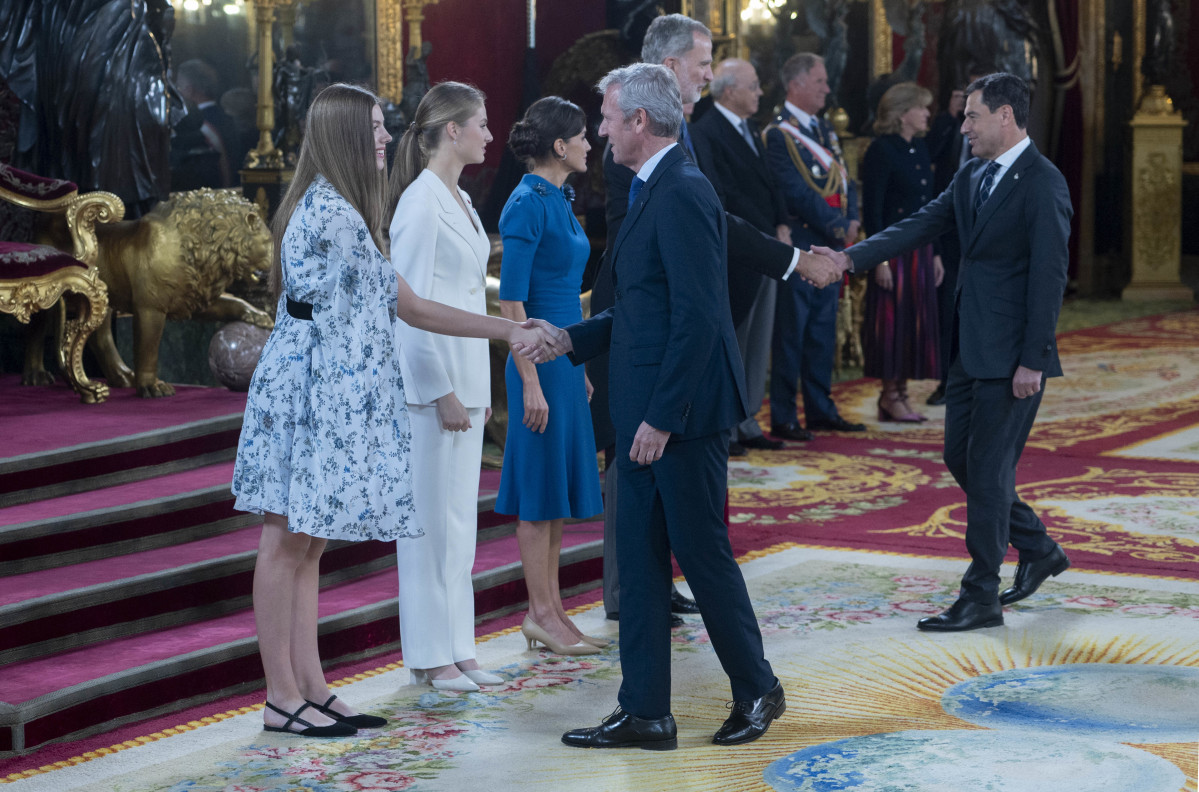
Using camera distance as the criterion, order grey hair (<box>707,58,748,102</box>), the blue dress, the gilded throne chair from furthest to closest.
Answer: grey hair (<box>707,58,748,102</box>)
the gilded throne chair
the blue dress

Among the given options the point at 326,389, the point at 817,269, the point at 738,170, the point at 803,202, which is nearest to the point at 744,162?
the point at 738,170

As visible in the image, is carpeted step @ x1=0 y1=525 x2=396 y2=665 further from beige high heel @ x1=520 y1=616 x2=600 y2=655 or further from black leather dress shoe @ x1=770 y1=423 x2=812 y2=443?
black leather dress shoe @ x1=770 y1=423 x2=812 y2=443

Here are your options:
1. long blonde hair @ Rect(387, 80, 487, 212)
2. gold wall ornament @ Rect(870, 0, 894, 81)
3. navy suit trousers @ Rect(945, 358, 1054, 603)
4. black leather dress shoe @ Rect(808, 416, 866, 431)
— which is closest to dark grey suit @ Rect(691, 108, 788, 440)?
black leather dress shoe @ Rect(808, 416, 866, 431)

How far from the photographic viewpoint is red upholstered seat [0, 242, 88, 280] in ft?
18.7

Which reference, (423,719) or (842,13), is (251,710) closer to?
(423,719)

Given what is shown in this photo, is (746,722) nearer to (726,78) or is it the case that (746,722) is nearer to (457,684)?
(457,684)

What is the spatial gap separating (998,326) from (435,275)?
1.62m

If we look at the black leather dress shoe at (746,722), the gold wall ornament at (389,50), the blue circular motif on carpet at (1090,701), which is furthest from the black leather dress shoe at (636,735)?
the gold wall ornament at (389,50)

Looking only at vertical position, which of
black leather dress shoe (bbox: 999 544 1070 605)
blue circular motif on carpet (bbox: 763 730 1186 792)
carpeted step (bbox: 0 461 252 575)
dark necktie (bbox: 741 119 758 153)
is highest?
dark necktie (bbox: 741 119 758 153)

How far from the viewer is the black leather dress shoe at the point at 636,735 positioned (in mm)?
3488

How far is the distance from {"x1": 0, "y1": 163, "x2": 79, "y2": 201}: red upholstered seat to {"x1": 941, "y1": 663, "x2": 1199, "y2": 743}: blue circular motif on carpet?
13.3 ft

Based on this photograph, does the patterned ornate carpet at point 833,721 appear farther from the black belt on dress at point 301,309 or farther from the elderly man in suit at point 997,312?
the black belt on dress at point 301,309

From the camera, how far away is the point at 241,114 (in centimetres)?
776

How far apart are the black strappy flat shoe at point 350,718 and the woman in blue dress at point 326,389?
25 millimetres
